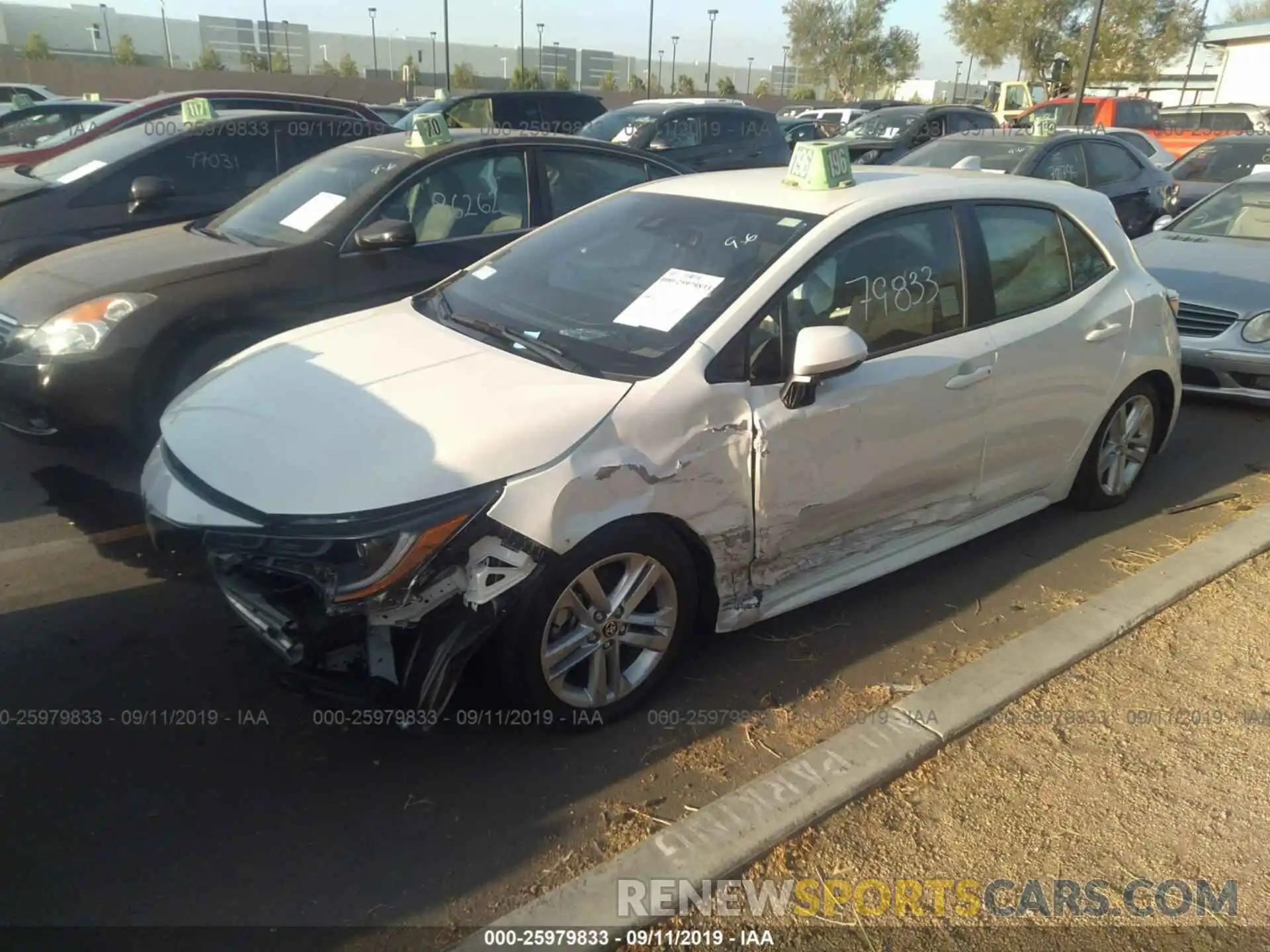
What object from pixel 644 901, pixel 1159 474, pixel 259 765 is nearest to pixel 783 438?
pixel 644 901

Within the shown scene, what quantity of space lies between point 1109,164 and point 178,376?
968 cm

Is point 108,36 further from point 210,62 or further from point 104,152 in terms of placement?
point 104,152

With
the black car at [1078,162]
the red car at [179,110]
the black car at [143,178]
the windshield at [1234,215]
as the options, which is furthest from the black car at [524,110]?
the windshield at [1234,215]

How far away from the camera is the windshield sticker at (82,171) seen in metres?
6.88

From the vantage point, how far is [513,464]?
2.82 m

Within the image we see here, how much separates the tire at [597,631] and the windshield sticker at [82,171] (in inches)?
229

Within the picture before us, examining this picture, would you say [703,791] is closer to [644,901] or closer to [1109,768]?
[644,901]

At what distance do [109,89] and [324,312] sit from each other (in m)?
39.7

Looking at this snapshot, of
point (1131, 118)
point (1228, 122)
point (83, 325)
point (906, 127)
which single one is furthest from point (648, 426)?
point (1228, 122)

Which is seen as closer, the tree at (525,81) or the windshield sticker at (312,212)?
the windshield sticker at (312,212)

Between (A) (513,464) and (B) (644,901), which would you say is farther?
(A) (513,464)

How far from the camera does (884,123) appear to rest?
56.2 feet

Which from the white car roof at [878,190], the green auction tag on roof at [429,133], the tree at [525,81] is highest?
the tree at [525,81]

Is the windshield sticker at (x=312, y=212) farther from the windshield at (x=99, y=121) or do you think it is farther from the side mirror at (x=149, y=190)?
the windshield at (x=99, y=121)
